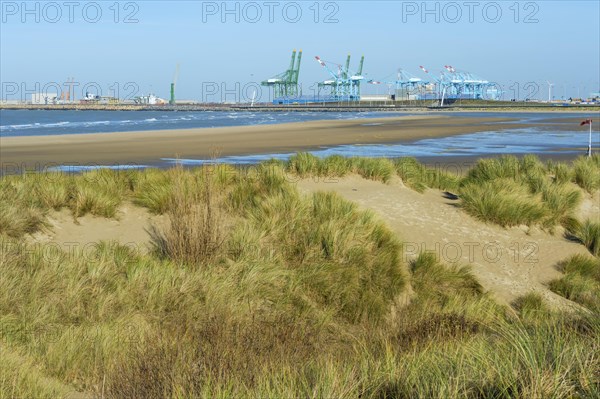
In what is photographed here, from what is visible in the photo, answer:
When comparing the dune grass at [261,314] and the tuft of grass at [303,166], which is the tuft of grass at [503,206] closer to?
the dune grass at [261,314]

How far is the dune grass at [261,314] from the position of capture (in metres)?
4.04

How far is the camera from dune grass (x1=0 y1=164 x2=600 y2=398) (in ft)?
13.3

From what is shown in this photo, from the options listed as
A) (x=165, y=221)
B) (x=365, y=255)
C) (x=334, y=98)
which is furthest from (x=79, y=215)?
(x=334, y=98)

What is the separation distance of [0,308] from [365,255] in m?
4.05

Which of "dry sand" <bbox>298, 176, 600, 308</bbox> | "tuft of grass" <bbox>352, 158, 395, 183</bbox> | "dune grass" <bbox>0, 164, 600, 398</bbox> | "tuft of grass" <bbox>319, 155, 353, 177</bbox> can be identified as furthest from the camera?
"tuft of grass" <bbox>352, 158, 395, 183</bbox>

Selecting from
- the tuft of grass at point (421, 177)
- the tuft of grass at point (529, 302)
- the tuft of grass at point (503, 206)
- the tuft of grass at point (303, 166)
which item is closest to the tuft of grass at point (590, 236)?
the tuft of grass at point (503, 206)

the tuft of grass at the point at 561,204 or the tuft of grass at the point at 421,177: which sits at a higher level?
the tuft of grass at the point at 421,177

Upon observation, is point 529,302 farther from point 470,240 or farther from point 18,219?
point 18,219

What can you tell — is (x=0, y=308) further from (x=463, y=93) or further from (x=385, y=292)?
(x=463, y=93)

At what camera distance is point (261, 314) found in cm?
640

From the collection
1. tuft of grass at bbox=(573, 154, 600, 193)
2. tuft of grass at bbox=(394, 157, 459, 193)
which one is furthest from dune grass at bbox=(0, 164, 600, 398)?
tuft of grass at bbox=(573, 154, 600, 193)

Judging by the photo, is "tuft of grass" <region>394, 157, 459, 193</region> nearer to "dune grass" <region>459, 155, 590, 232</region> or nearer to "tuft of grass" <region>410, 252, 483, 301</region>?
"dune grass" <region>459, 155, 590, 232</region>

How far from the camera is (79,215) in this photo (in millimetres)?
9312

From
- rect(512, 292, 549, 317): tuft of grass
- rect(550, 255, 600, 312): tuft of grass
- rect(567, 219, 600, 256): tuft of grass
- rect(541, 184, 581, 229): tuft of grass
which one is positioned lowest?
rect(512, 292, 549, 317): tuft of grass
